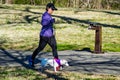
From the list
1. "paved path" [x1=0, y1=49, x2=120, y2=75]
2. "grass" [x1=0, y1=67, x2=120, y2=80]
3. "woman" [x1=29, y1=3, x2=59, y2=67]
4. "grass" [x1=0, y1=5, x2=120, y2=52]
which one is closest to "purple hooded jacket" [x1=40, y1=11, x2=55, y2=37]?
"woman" [x1=29, y1=3, x2=59, y2=67]

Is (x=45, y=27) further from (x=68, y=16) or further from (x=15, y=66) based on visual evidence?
(x=68, y=16)

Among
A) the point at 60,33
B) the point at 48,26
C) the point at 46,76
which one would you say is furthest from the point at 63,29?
the point at 46,76

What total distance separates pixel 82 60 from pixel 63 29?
28.5 ft

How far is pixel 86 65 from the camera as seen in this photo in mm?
12000

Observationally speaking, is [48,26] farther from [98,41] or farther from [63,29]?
[63,29]

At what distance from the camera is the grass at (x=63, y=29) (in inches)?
667

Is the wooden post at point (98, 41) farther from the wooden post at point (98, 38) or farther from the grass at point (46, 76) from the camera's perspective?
the grass at point (46, 76)

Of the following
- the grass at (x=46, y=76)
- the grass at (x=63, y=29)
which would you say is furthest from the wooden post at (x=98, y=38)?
the grass at (x=46, y=76)

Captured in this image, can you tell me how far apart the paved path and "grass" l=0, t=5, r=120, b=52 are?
1.32 metres

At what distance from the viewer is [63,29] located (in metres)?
21.7

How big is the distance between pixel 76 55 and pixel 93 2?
31.9 meters

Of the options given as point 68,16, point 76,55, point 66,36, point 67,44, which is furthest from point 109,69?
point 68,16

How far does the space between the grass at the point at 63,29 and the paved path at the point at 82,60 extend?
1322mm

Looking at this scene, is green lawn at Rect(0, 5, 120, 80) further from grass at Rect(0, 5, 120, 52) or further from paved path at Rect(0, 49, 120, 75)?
paved path at Rect(0, 49, 120, 75)
